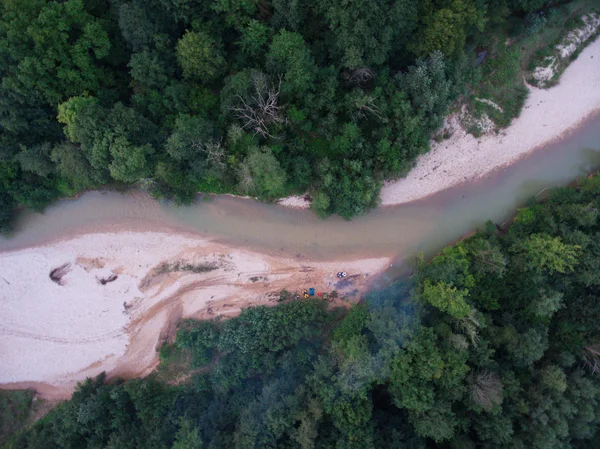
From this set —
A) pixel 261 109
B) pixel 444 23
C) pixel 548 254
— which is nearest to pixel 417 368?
pixel 548 254

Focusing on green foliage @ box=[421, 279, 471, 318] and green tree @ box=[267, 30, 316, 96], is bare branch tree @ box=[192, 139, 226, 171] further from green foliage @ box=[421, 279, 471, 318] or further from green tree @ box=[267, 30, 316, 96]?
green foliage @ box=[421, 279, 471, 318]

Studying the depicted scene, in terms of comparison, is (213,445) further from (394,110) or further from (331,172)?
(394,110)

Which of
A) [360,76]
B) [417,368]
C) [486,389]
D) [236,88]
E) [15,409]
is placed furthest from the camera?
[15,409]

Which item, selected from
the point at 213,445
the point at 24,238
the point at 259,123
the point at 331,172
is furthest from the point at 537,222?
the point at 24,238

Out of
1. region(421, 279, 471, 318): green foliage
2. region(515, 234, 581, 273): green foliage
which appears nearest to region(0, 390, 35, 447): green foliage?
region(421, 279, 471, 318): green foliage

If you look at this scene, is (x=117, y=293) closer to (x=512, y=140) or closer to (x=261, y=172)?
(x=261, y=172)

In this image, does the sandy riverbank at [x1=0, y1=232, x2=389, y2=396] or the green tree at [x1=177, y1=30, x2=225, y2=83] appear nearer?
the green tree at [x1=177, y1=30, x2=225, y2=83]
